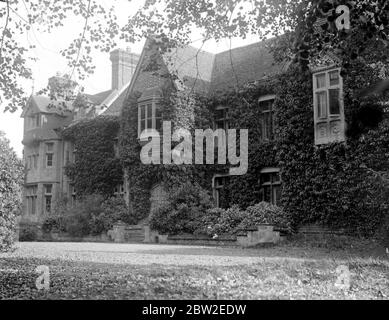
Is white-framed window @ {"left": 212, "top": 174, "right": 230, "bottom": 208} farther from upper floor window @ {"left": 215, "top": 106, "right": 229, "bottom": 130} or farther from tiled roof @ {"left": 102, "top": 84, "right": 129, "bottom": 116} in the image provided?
tiled roof @ {"left": 102, "top": 84, "right": 129, "bottom": 116}

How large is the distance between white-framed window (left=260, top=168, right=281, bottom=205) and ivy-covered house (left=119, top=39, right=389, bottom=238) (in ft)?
0.14

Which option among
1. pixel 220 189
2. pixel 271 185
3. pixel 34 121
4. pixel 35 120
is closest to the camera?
pixel 271 185

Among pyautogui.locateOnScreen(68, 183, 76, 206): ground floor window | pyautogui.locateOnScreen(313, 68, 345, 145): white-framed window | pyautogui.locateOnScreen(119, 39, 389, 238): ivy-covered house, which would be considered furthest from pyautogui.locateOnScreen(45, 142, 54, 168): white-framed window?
pyautogui.locateOnScreen(313, 68, 345, 145): white-framed window

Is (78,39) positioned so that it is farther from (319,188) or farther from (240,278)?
(319,188)

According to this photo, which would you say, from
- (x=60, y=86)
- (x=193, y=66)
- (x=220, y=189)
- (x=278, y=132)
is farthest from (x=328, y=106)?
(x=60, y=86)

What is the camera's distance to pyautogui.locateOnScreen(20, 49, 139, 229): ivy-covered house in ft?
110

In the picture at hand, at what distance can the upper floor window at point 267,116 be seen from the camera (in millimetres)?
22328

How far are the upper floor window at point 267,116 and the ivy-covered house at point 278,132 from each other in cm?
5

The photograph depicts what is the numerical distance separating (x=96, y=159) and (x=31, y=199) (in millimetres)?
8349

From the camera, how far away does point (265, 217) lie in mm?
19016

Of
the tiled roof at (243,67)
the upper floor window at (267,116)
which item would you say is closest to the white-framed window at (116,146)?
the tiled roof at (243,67)

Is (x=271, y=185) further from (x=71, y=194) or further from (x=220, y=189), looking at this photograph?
(x=71, y=194)

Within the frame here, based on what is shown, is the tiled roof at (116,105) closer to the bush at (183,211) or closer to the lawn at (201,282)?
the bush at (183,211)
